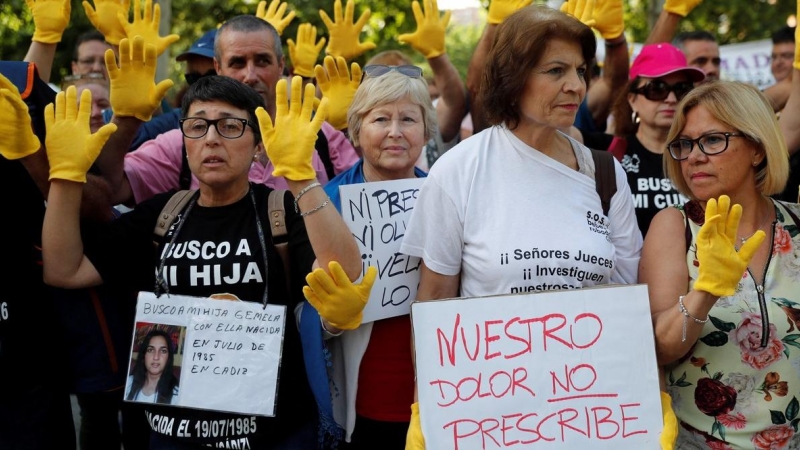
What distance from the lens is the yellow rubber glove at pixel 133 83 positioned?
10.3 feet

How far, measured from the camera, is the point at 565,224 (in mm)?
2553

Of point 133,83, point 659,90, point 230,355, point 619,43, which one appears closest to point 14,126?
point 133,83

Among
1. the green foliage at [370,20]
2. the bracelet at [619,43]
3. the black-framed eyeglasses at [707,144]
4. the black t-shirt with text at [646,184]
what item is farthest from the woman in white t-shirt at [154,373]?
the green foliage at [370,20]

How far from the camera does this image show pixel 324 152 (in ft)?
12.4

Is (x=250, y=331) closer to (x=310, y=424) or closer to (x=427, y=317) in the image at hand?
(x=310, y=424)

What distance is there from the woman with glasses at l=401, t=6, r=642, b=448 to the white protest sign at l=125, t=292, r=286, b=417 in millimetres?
540

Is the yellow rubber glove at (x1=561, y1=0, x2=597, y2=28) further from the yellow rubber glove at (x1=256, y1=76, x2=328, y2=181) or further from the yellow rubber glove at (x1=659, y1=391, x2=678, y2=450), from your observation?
the yellow rubber glove at (x1=659, y1=391, x2=678, y2=450)

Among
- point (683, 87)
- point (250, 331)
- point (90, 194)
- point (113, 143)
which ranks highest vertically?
point (683, 87)

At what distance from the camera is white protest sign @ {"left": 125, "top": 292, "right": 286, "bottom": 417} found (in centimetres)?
274

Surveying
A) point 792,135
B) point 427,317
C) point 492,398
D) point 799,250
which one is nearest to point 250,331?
point 427,317

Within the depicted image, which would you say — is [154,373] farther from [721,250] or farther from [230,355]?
[721,250]

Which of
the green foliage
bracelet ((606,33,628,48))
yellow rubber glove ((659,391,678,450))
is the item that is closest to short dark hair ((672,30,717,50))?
bracelet ((606,33,628,48))

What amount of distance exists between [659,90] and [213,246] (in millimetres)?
2403

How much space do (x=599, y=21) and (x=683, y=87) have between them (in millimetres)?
556
